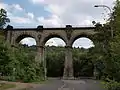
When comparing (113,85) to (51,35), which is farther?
(51,35)

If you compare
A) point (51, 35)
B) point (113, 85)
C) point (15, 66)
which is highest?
point (51, 35)

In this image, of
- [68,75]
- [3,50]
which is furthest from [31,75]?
[68,75]

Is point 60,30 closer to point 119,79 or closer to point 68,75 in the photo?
point 68,75

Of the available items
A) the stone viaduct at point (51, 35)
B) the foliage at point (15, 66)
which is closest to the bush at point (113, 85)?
the foliage at point (15, 66)

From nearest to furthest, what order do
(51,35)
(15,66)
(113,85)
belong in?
(113,85) < (15,66) < (51,35)

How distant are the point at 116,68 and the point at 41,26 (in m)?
58.7

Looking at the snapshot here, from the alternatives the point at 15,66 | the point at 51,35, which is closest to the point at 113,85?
the point at 15,66

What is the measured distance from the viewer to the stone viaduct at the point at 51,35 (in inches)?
2827

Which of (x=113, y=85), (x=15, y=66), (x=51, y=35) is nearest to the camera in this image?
(x=113, y=85)

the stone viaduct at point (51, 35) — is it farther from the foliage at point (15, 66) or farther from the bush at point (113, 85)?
the bush at point (113, 85)

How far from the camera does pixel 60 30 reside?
75.1 metres

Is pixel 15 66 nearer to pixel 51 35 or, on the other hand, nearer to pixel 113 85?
pixel 51 35

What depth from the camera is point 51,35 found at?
75.1m

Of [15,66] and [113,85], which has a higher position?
[15,66]
